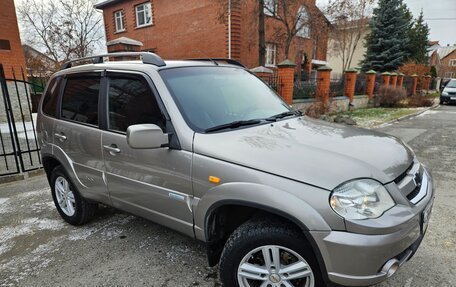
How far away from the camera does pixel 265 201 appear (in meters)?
1.97

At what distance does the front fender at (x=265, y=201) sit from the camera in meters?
1.85

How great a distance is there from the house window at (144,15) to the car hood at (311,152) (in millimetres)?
23546

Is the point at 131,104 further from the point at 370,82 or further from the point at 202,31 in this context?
the point at 202,31

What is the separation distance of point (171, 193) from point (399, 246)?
1659 mm

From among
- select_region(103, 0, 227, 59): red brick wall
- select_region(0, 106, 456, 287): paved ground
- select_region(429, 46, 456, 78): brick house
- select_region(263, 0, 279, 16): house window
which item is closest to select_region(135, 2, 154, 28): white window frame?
select_region(103, 0, 227, 59): red brick wall

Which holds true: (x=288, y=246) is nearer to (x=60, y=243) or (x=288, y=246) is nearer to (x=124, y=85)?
(x=124, y=85)

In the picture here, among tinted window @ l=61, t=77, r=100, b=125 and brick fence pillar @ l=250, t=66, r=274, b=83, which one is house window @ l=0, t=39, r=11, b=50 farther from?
tinted window @ l=61, t=77, r=100, b=125

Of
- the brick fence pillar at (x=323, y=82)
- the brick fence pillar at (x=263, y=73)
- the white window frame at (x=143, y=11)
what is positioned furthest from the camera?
the white window frame at (x=143, y=11)

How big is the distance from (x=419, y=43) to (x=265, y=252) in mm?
35207

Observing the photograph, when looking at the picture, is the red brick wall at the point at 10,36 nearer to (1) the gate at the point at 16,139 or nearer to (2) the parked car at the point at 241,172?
(1) the gate at the point at 16,139

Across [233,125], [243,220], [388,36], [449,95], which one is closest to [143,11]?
[388,36]

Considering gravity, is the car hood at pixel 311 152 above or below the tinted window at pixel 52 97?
below

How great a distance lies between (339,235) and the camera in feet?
5.96

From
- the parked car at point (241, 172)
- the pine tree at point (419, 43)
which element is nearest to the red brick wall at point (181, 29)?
the parked car at point (241, 172)
